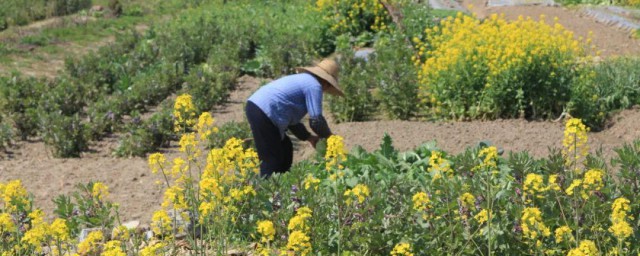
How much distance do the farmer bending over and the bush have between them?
9.87ft

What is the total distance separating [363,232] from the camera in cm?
516

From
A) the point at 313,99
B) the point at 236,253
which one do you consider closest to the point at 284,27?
the point at 313,99

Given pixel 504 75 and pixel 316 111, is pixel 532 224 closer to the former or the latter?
pixel 316 111

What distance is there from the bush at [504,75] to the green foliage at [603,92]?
5.5 inches

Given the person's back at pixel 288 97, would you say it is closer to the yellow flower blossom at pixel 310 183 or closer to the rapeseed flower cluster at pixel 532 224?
the yellow flower blossom at pixel 310 183

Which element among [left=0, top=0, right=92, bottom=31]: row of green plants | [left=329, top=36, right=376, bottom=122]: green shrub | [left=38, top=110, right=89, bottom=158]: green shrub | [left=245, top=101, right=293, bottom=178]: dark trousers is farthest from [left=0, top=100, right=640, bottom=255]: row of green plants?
[left=0, top=0, right=92, bottom=31]: row of green plants

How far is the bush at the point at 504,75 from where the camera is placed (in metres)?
9.77

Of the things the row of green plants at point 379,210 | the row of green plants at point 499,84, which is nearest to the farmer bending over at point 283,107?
the row of green plants at point 379,210

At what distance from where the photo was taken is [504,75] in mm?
9797

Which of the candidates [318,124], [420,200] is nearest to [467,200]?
[420,200]

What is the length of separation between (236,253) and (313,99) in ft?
5.76

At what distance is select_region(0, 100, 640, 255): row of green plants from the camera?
4578mm

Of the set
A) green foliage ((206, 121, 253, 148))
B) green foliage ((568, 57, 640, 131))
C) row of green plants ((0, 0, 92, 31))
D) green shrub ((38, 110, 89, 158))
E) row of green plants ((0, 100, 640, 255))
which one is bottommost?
row of green plants ((0, 0, 92, 31))

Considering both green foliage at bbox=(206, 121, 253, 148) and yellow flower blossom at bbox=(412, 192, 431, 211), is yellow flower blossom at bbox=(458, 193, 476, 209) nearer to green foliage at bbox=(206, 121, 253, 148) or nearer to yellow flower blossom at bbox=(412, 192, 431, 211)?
yellow flower blossom at bbox=(412, 192, 431, 211)
